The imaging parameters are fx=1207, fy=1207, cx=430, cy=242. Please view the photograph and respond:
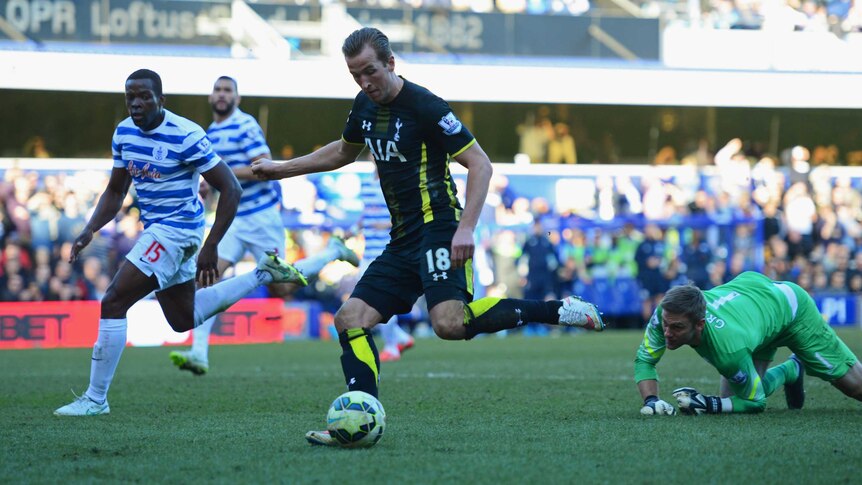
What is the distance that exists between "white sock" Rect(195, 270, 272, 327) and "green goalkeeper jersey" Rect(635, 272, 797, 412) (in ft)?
9.38

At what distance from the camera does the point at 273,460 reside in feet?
17.1

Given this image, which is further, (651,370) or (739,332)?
(651,370)

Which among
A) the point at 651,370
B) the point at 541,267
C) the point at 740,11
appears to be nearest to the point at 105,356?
the point at 651,370

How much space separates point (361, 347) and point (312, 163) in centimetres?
111

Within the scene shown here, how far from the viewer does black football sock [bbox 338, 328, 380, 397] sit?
5.87 meters

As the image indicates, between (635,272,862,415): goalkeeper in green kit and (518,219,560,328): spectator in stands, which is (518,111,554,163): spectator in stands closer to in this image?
(518,219,560,328): spectator in stands

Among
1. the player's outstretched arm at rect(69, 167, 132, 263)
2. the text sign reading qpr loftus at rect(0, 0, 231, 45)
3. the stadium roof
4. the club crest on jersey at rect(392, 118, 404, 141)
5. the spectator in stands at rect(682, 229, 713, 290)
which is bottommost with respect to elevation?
the spectator in stands at rect(682, 229, 713, 290)

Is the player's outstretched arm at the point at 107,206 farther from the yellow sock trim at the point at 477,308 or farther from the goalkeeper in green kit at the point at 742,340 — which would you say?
the goalkeeper in green kit at the point at 742,340

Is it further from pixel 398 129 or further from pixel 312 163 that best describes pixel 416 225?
pixel 312 163

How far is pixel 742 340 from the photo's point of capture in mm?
6688

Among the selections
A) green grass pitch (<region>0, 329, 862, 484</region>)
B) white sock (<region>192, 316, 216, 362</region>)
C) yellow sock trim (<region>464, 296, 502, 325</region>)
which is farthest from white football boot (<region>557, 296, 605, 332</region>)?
white sock (<region>192, 316, 216, 362</region>)

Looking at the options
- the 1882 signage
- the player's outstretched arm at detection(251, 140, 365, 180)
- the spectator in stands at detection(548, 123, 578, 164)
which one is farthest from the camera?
the spectator in stands at detection(548, 123, 578, 164)

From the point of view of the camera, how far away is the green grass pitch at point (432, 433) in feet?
15.9

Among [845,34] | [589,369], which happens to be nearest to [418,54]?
[845,34]
